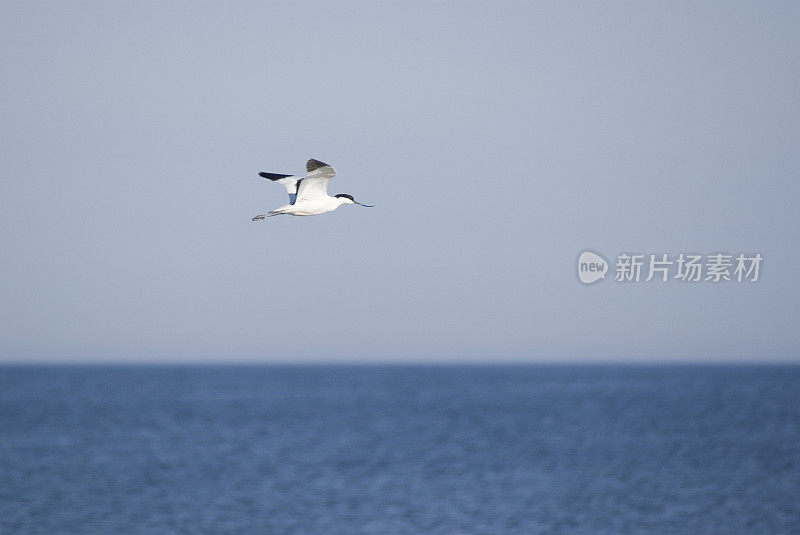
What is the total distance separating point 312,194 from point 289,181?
22.7 inches

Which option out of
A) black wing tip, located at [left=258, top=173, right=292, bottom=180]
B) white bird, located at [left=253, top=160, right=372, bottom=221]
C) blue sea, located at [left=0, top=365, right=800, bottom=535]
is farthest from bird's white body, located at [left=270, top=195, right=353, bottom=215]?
blue sea, located at [left=0, top=365, right=800, bottom=535]

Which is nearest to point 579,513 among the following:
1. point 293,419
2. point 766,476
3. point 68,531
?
point 766,476

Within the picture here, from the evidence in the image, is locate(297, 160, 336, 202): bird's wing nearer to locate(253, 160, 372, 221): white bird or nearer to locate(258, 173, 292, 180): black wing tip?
locate(253, 160, 372, 221): white bird

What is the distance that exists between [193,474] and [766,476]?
28999 millimetres

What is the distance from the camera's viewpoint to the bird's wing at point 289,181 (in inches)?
494

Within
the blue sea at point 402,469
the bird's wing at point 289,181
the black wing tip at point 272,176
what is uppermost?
the black wing tip at point 272,176

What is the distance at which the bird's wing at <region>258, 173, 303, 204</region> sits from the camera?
494 inches

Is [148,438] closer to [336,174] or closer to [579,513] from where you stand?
[579,513]

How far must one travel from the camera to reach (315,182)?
39.9 ft

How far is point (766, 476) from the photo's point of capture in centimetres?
5200

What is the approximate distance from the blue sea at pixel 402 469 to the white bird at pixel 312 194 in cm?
2575

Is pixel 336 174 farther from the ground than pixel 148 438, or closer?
farther from the ground

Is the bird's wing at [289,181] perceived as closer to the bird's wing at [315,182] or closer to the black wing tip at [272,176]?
the black wing tip at [272,176]

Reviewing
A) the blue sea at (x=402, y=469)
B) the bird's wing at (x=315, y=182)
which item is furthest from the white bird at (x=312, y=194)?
Answer: the blue sea at (x=402, y=469)
